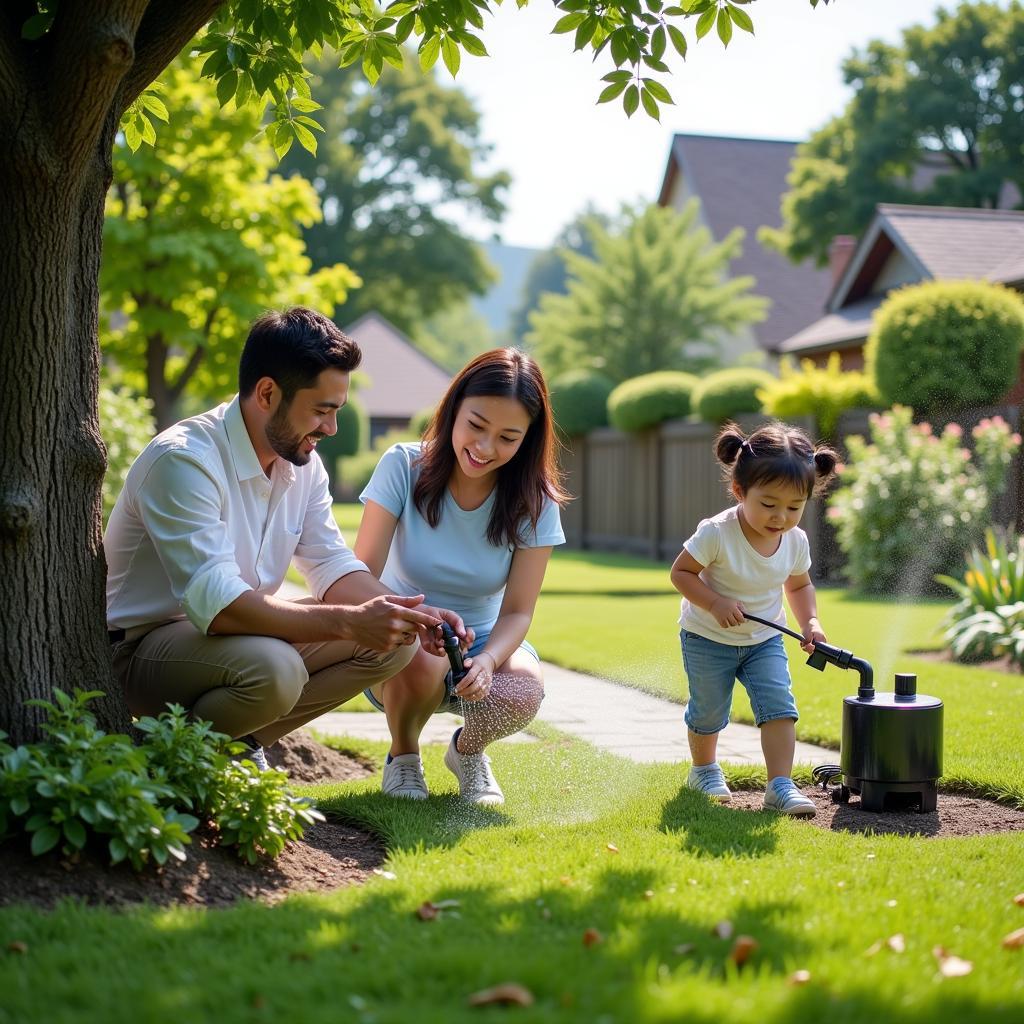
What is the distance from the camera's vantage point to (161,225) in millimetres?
13375

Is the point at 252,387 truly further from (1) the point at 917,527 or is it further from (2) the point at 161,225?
(2) the point at 161,225

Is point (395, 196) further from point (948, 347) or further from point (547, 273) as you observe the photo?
point (547, 273)

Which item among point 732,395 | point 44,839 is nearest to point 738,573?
point 44,839

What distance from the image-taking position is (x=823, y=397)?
12523mm

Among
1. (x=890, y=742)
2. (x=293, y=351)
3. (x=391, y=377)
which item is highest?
(x=391, y=377)

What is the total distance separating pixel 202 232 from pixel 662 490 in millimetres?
6354

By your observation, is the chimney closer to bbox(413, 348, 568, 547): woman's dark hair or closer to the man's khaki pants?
bbox(413, 348, 568, 547): woman's dark hair

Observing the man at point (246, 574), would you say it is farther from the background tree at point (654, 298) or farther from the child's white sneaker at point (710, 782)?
the background tree at point (654, 298)

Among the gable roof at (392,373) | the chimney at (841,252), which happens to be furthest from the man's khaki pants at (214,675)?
the gable roof at (392,373)

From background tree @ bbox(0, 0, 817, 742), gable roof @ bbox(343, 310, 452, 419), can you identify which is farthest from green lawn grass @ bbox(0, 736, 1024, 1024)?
gable roof @ bbox(343, 310, 452, 419)

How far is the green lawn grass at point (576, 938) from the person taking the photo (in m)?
2.01

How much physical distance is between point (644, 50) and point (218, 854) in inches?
95.7

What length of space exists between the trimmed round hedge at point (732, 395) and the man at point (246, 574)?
10581mm

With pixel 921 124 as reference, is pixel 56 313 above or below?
below
